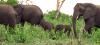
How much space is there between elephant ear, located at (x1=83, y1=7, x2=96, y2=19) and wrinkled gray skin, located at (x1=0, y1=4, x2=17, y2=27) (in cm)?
238

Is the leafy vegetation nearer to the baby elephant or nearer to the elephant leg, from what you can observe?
the baby elephant

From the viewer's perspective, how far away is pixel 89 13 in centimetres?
1527

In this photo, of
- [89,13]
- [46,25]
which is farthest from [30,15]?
[89,13]

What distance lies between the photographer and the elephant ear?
1520 centimetres

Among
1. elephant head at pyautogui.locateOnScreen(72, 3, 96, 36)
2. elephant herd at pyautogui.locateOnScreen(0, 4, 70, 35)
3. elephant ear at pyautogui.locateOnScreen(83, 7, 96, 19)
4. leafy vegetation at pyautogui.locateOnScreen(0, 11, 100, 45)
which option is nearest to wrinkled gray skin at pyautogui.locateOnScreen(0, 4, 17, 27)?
elephant herd at pyautogui.locateOnScreen(0, 4, 70, 35)

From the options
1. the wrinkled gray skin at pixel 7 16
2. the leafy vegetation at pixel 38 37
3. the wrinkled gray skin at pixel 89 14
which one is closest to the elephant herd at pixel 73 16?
the wrinkled gray skin at pixel 89 14

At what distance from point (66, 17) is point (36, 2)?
55.0 inches

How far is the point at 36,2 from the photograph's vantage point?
20.1 m

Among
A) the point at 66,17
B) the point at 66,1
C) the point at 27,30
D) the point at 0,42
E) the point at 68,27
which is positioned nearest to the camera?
the point at 0,42

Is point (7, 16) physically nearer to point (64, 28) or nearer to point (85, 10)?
point (64, 28)

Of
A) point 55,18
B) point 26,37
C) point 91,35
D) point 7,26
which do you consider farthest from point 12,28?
point 55,18

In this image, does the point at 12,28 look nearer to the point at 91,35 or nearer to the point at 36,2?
the point at 91,35

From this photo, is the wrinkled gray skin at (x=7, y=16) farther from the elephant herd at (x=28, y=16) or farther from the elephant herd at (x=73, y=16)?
the elephant herd at (x=73, y=16)

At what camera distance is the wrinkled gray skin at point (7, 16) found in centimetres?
1391
